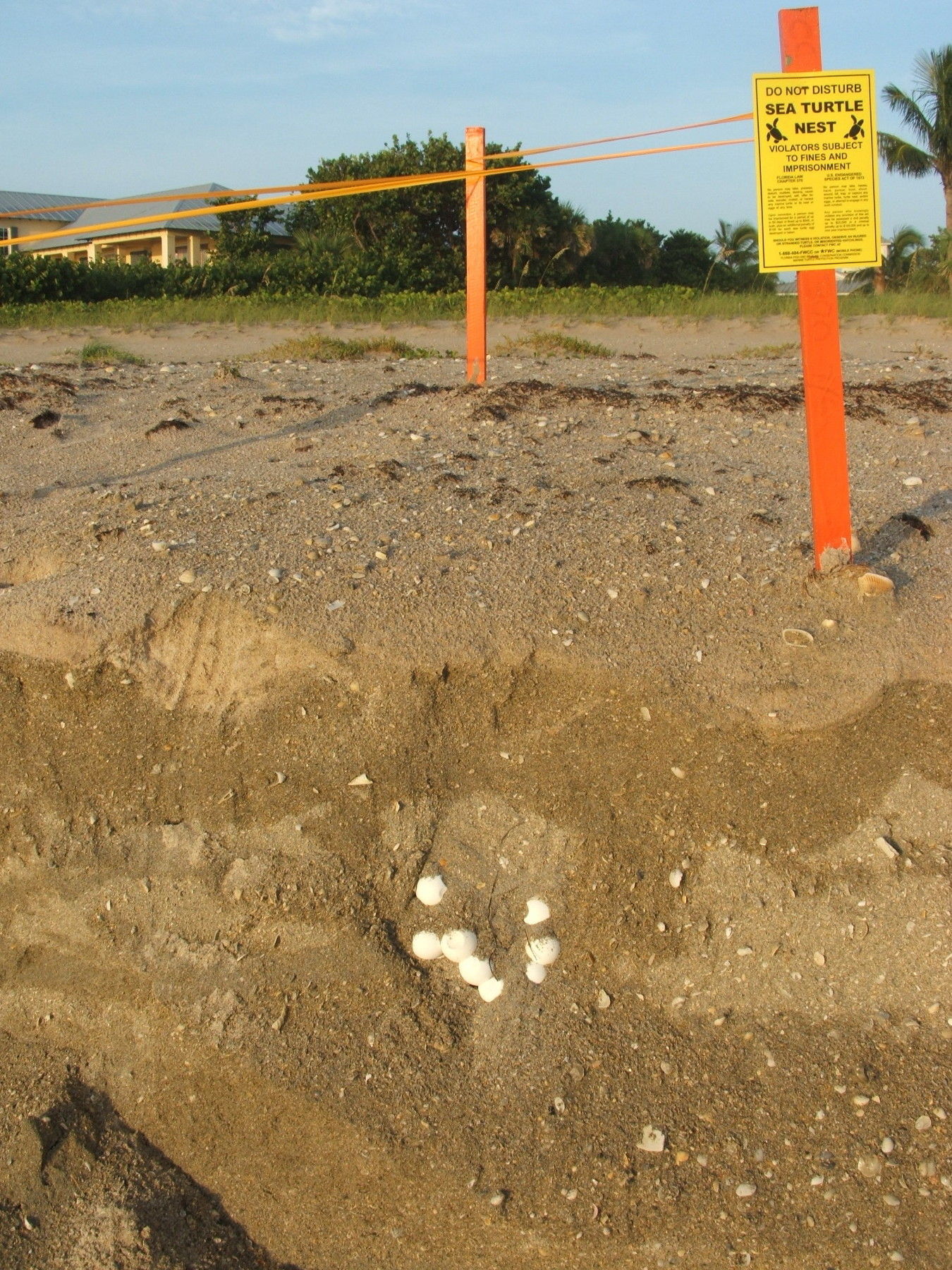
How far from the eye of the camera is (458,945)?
296 cm

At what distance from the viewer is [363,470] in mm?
4852

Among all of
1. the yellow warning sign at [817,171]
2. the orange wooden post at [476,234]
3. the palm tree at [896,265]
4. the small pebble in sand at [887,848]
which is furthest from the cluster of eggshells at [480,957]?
the palm tree at [896,265]

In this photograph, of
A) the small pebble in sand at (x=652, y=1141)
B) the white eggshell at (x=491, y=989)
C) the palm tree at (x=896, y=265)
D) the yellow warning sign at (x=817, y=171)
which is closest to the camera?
the small pebble in sand at (x=652, y=1141)

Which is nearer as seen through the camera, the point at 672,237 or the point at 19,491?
the point at 19,491

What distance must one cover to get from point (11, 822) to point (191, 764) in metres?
0.59

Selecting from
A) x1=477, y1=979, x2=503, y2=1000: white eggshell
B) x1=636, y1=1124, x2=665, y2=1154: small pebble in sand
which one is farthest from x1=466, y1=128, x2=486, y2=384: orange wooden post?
x1=636, y1=1124, x2=665, y2=1154: small pebble in sand

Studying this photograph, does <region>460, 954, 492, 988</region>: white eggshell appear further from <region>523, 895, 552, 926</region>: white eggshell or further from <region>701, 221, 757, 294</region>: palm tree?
<region>701, 221, 757, 294</region>: palm tree

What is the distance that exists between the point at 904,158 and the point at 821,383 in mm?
32630

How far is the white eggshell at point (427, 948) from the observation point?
117 inches

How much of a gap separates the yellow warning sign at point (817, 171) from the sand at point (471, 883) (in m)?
1.13

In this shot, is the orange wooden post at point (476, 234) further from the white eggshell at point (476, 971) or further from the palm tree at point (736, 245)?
the palm tree at point (736, 245)

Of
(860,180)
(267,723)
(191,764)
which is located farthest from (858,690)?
(191,764)

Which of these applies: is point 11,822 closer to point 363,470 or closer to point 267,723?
point 267,723

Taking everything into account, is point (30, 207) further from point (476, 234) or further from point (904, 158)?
point (476, 234)
